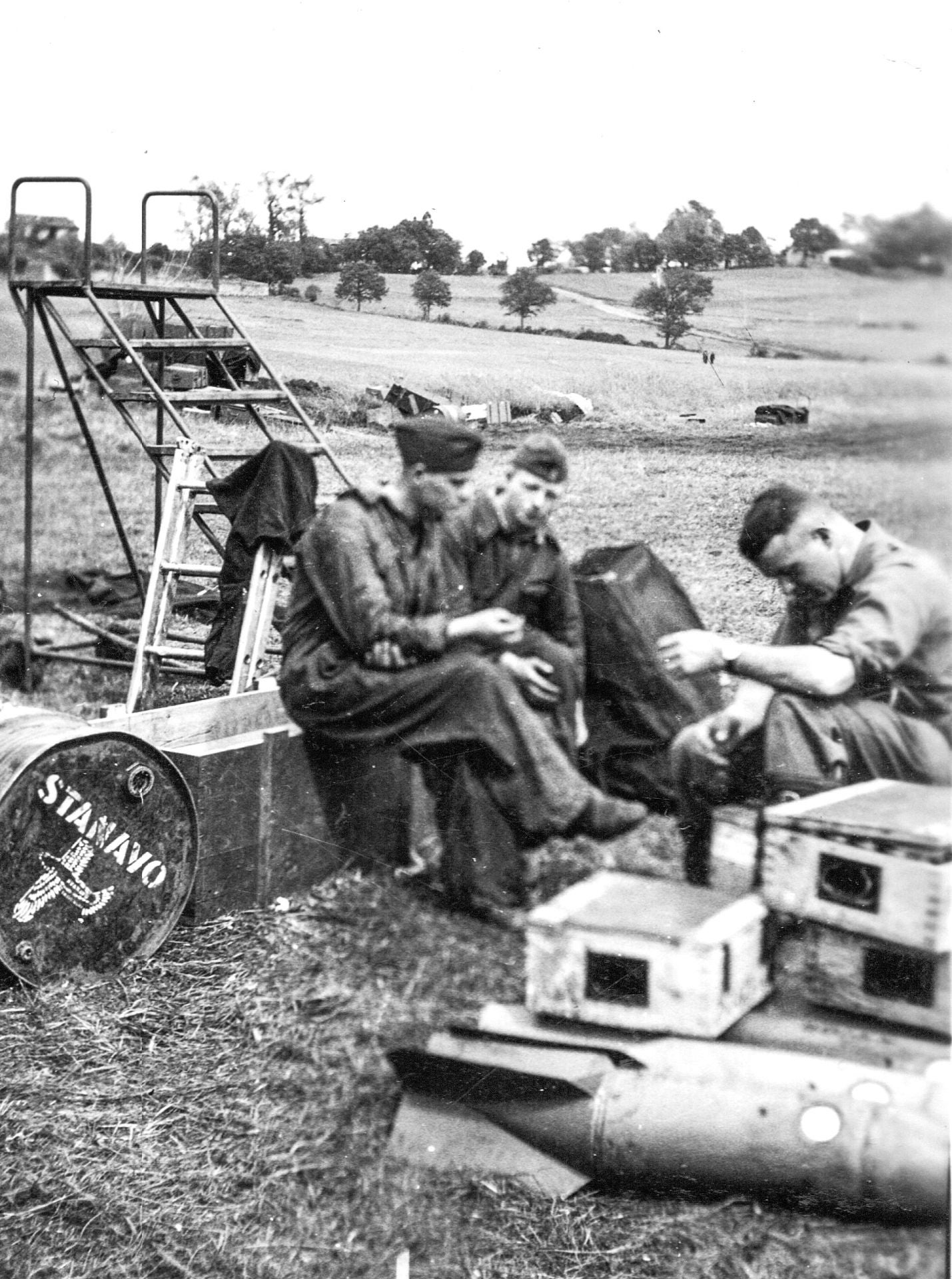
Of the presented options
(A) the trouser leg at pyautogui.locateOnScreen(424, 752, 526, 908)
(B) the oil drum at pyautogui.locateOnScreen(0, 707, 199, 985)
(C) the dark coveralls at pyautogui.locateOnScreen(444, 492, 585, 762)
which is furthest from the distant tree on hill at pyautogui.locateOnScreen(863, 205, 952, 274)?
(B) the oil drum at pyautogui.locateOnScreen(0, 707, 199, 985)

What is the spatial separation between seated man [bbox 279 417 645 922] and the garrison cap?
0.47 ft

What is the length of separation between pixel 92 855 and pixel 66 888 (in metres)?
0.14

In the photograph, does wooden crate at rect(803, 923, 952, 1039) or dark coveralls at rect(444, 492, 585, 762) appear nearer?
wooden crate at rect(803, 923, 952, 1039)

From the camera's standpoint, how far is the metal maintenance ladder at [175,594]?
5984 mm

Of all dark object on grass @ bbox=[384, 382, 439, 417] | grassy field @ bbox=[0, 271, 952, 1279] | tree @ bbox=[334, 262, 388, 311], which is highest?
tree @ bbox=[334, 262, 388, 311]

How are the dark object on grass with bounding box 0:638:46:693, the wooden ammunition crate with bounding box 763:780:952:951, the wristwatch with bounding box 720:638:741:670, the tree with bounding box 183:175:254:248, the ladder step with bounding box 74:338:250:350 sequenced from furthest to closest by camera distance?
the dark object on grass with bounding box 0:638:46:693, the ladder step with bounding box 74:338:250:350, the tree with bounding box 183:175:254:248, the wristwatch with bounding box 720:638:741:670, the wooden ammunition crate with bounding box 763:780:952:951

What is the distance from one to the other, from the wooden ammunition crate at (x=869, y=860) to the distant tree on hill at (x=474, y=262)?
1798mm

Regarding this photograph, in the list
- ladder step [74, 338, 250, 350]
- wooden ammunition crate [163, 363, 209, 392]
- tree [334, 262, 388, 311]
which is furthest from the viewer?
wooden ammunition crate [163, 363, 209, 392]

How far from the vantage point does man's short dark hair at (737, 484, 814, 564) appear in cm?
407

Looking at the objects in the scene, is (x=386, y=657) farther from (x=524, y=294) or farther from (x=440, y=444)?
(x=524, y=294)

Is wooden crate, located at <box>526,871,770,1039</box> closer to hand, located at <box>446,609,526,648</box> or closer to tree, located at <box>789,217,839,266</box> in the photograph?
hand, located at <box>446,609,526,648</box>

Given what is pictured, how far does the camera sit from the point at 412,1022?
15.0 ft

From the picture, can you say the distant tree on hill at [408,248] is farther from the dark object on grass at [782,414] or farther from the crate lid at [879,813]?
the crate lid at [879,813]

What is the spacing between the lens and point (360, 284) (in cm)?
488
